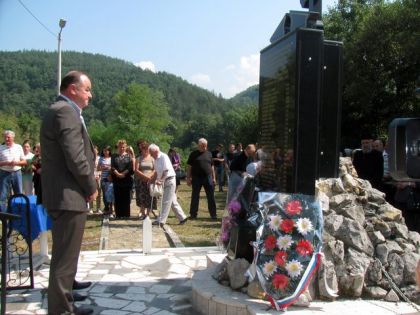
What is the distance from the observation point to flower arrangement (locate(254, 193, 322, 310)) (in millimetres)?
3908

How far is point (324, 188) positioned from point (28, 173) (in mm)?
8995

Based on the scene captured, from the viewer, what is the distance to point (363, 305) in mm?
4023

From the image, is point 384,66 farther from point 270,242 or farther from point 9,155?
point 270,242

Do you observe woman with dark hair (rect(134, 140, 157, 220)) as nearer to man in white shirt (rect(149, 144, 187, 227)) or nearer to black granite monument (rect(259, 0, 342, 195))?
man in white shirt (rect(149, 144, 187, 227))

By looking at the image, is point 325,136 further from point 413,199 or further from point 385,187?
point 385,187

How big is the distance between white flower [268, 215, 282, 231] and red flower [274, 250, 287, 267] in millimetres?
210

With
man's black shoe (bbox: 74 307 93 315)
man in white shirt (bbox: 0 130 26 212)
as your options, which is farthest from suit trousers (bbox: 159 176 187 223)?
man's black shoe (bbox: 74 307 93 315)

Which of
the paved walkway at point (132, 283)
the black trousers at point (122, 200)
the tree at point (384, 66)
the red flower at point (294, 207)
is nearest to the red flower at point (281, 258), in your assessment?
the red flower at point (294, 207)

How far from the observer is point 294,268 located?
12.9ft

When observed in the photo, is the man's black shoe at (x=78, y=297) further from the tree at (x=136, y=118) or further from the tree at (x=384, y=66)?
the tree at (x=136, y=118)

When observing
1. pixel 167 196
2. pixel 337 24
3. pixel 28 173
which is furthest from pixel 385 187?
pixel 337 24

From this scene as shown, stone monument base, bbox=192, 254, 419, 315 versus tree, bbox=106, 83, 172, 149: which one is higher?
tree, bbox=106, 83, 172, 149

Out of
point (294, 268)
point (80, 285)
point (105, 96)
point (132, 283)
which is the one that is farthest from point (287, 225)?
point (105, 96)

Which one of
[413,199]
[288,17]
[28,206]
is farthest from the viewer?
[413,199]
